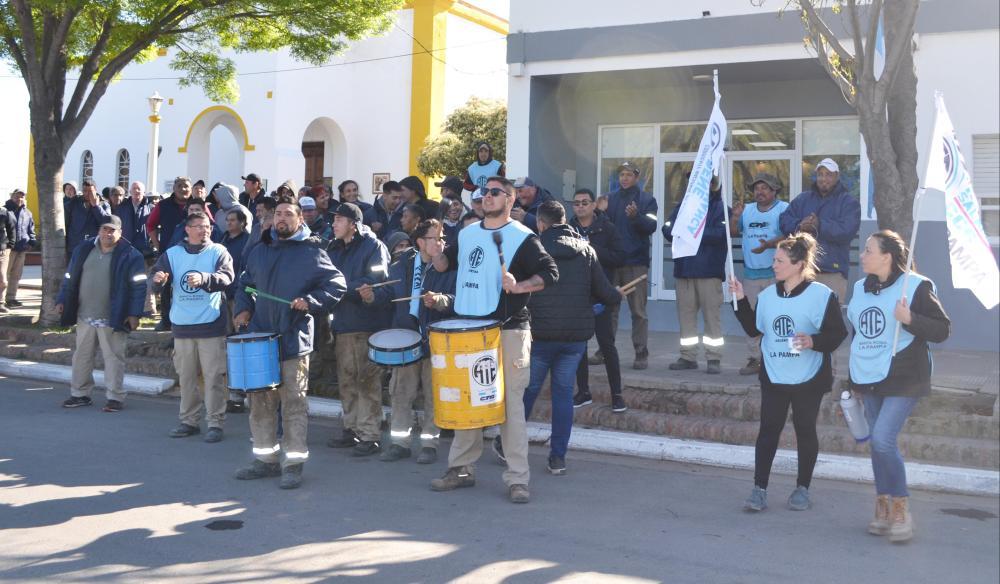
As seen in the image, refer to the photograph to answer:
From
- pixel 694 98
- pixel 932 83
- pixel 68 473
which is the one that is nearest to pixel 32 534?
pixel 68 473

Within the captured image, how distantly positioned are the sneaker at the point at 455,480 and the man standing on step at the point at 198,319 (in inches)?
104

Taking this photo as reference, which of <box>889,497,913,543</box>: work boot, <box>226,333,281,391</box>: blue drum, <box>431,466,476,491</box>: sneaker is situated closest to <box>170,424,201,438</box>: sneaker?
<box>226,333,281,391</box>: blue drum

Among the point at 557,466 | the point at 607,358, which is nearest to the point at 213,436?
the point at 557,466

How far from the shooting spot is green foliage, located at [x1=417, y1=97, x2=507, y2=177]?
26.8 m

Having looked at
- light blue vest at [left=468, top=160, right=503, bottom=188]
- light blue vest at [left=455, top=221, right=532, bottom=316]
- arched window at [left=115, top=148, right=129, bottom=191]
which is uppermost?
arched window at [left=115, top=148, right=129, bottom=191]

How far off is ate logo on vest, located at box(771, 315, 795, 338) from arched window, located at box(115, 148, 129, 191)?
1154 inches

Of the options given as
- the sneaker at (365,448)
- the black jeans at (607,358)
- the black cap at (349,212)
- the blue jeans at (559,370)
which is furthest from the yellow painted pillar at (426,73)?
the blue jeans at (559,370)

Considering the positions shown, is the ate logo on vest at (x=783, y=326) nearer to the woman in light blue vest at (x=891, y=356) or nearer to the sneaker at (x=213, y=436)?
the woman in light blue vest at (x=891, y=356)

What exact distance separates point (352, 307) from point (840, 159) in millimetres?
8307

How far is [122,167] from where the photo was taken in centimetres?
3284

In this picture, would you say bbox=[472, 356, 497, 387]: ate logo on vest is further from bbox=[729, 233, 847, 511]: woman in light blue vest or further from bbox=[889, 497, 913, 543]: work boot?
bbox=[889, 497, 913, 543]: work boot

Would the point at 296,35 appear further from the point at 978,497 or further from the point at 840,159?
the point at 978,497

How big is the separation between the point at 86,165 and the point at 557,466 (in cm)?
2989

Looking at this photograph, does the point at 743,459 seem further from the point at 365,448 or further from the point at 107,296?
the point at 107,296
